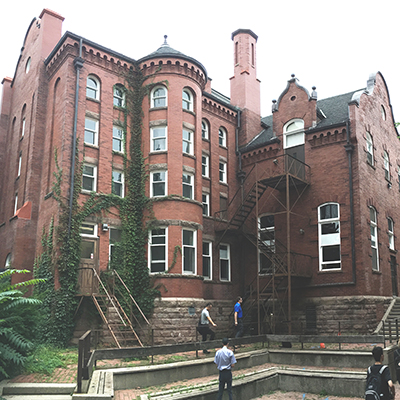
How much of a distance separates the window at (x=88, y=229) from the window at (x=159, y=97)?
289 inches

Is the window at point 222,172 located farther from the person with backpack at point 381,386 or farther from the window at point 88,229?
the person with backpack at point 381,386

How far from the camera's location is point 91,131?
23344 millimetres

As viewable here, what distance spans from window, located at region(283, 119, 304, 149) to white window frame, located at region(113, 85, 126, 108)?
31.8ft

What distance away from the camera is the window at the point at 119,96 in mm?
24703

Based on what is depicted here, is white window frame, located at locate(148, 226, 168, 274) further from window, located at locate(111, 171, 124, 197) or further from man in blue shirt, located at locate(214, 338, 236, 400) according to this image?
man in blue shirt, located at locate(214, 338, 236, 400)

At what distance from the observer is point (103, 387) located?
406 inches

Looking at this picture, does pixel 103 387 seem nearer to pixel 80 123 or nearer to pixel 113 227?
pixel 113 227

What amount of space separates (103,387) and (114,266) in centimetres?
1199

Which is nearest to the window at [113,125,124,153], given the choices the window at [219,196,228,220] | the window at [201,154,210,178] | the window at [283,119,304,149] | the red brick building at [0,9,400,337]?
the red brick building at [0,9,400,337]

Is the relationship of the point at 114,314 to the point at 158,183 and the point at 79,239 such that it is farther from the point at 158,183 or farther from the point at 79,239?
the point at 158,183

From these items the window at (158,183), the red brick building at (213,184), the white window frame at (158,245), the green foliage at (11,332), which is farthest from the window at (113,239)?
the green foliage at (11,332)

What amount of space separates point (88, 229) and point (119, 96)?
296 inches

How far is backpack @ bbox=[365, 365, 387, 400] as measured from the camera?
8.71 metres

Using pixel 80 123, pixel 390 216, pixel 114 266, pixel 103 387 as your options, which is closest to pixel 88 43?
pixel 80 123
